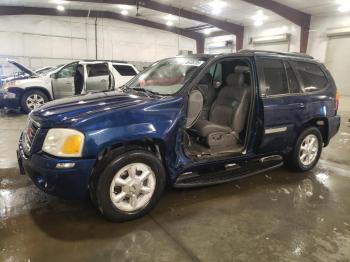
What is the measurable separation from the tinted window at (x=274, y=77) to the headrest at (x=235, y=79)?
28 cm

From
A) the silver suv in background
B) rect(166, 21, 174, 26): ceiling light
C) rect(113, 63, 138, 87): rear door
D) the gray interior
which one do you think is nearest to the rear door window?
the gray interior

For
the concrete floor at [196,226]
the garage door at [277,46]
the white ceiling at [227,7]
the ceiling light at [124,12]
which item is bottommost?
the concrete floor at [196,226]

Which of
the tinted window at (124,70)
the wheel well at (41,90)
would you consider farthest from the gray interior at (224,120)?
the wheel well at (41,90)

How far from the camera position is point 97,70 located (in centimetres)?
877

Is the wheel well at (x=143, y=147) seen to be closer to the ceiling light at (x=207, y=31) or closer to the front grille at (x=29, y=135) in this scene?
the front grille at (x=29, y=135)

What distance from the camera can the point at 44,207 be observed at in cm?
289

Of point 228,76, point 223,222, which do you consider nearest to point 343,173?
Result: point 228,76

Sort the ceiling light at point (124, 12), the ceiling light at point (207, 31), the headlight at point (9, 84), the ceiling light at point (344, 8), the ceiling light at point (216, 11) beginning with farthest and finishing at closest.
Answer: the ceiling light at point (207, 31) < the ceiling light at point (124, 12) < the ceiling light at point (216, 11) < the ceiling light at point (344, 8) < the headlight at point (9, 84)

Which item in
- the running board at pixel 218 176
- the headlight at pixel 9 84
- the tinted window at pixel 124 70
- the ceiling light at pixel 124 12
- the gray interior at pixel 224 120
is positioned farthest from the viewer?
the ceiling light at pixel 124 12

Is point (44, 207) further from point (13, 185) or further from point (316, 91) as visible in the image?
point (316, 91)

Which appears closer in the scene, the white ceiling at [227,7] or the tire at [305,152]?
the tire at [305,152]

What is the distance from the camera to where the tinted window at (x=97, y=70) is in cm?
860

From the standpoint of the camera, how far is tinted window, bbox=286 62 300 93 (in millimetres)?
3686

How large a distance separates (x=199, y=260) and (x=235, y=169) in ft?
4.57
